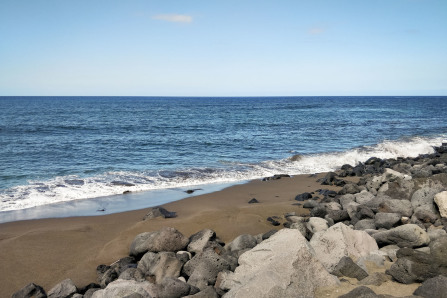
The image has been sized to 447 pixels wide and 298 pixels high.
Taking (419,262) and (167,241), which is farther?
(167,241)

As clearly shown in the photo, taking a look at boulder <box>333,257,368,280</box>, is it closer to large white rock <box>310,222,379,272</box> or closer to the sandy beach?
large white rock <box>310,222,379,272</box>

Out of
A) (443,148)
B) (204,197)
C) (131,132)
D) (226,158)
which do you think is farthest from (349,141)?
(204,197)

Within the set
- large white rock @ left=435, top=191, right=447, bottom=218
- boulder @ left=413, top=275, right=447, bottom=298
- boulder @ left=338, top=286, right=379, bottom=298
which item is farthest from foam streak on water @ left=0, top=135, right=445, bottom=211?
boulder @ left=413, top=275, right=447, bottom=298

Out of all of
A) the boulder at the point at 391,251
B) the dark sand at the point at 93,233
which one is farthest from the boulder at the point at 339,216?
the boulder at the point at 391,251

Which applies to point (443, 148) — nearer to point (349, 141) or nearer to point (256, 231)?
point (349, 141)

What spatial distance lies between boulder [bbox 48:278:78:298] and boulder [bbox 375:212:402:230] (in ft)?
25.0

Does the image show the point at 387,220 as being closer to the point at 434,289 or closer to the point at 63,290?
the point at 434,289

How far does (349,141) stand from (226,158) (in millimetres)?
Result: 14634

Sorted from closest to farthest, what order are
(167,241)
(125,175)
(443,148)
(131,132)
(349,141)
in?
(167,241), (125,175), (443,148), (349,141), (131,132)

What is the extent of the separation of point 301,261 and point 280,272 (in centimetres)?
46

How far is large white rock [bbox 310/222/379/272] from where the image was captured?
8.05 m

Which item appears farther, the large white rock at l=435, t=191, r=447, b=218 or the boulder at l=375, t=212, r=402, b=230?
the large white rock at l=435, t=191, r=447, b=218

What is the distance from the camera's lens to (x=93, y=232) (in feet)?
37.7

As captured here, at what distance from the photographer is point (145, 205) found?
14.8 metres
